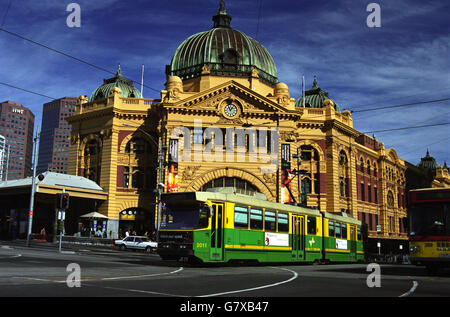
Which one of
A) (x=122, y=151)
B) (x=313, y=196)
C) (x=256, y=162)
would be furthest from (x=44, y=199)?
(x=313, y=196)

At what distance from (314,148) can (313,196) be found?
552 centimetres

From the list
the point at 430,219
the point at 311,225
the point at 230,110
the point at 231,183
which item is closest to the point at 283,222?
the point at 311,225

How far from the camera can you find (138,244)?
40312 mm

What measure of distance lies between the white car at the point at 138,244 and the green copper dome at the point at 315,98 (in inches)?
1295

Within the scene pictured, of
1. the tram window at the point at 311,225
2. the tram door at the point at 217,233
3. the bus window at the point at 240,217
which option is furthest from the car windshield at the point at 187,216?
the tram window at the point at 311,225

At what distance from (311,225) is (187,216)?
389 inches

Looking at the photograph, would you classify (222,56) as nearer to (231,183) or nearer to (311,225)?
(231,183)

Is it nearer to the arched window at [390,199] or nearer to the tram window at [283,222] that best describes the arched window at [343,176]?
the arched window at [390,199]

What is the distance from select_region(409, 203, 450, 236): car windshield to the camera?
730 inches

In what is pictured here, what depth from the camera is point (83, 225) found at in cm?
5109

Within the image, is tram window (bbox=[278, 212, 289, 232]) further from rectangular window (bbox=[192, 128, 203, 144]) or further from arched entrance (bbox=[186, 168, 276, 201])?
rectangular window (bbox=[192, 128, 203, 144])

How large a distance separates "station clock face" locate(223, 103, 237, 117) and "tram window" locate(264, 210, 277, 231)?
2615cm

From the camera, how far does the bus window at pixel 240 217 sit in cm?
2158
